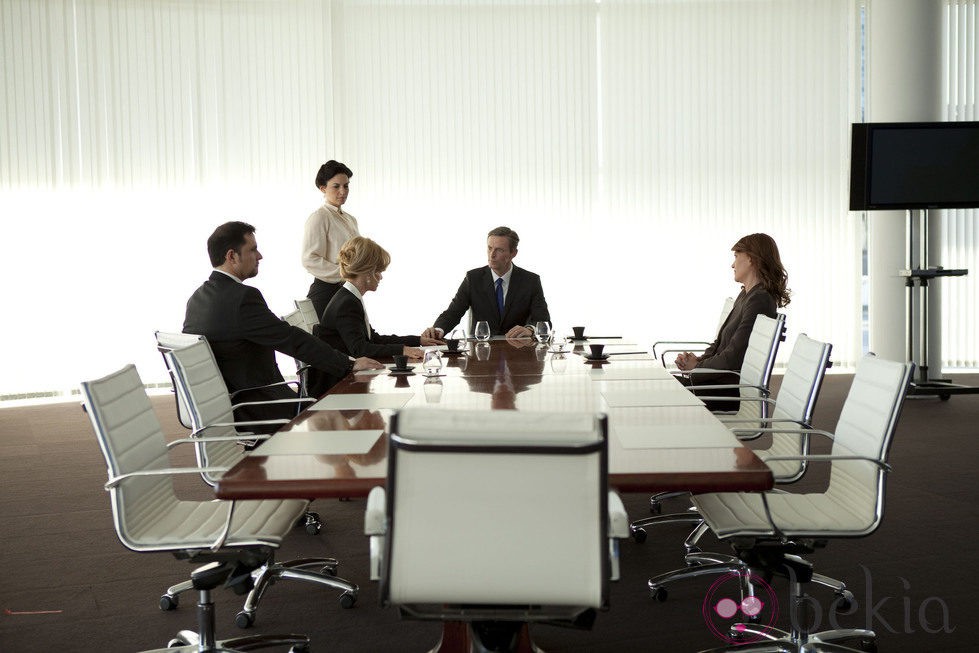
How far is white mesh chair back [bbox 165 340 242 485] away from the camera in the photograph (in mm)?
3521

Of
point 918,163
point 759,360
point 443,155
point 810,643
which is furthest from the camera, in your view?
point 443,155

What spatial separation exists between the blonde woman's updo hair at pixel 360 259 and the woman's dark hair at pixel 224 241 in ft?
2.30

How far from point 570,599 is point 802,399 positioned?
1.92m

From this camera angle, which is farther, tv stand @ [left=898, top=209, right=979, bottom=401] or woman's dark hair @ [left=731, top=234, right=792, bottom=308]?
tv stand @ [left=898, top=209, right=979, bottom=401]

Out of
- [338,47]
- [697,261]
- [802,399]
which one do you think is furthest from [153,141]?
[802,399]

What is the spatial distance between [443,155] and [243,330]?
556 cm

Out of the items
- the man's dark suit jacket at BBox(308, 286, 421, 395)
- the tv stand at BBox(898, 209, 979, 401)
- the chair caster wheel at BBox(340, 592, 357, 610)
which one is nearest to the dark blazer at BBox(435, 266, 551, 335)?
the man's dark suit jacket at BBox(308, 286, 421, 395)

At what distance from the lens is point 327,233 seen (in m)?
6.75

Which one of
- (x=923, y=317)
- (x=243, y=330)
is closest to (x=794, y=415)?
(x=243, y=330)

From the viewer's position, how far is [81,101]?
8977 mm

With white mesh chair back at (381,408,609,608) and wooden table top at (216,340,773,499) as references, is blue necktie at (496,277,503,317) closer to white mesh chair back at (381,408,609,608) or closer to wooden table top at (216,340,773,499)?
wooden table top at (216,340,773,499)

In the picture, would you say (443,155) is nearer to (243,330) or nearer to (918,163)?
(918,163)

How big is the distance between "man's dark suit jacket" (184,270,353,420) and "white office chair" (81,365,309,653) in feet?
3.93

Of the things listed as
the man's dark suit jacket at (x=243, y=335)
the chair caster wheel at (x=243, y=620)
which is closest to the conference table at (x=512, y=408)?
the man's dark suit jacket at (x=243, y=335)
